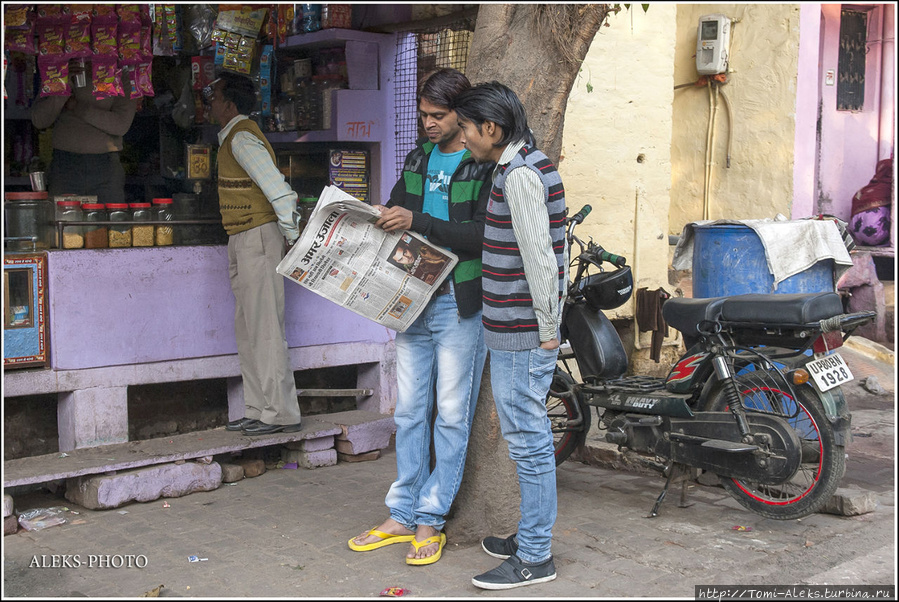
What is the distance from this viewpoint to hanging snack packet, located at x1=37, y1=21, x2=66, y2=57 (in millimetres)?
5082

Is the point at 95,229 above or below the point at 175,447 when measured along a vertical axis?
above

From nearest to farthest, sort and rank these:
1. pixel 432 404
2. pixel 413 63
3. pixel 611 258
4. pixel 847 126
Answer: pixel 432 404 → pixel 611 258 → pixel 413 63 → pixel 847 126

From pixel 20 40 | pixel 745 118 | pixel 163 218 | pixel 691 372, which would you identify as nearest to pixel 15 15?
pixel 20 40

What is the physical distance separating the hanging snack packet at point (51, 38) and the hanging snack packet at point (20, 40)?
8cm

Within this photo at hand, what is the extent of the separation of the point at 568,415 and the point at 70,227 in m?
2.86

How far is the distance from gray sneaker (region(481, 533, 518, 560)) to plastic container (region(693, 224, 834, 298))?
2365 millimetres

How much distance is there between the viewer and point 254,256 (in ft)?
16.6

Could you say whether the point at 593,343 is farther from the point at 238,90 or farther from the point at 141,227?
the point at 141,227

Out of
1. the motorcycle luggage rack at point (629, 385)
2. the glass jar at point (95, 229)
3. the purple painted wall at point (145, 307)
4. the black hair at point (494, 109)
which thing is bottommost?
the motorcycle luggage rack at point (629, 385)

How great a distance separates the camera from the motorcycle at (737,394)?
4.13 metres

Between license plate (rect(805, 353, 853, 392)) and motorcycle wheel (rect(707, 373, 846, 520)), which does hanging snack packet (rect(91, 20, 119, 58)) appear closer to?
motorcycle wheel (rect(707, 373, 846, 520))

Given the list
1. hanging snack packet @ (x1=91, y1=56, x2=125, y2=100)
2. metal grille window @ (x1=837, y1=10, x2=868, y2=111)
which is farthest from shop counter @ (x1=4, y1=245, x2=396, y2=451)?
metal grille window @ (x1=837, y1=10, x2=868, y2=111)

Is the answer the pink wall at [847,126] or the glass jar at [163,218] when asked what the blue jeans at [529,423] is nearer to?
the glass jar at [163,218]

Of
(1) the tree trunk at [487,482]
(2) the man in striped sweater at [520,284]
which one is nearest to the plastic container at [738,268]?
(1) the tree trunk at [487,482]
